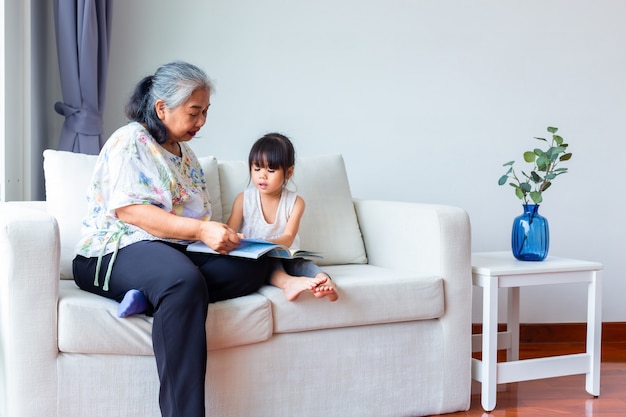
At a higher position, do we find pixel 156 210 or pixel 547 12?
pixel 547 12

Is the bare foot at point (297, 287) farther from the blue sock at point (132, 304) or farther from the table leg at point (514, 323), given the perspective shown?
the table leg at point (514, 323)

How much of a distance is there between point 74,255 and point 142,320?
48 centimetres

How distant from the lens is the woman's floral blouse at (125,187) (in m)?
2.06

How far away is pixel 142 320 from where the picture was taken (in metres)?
1.93

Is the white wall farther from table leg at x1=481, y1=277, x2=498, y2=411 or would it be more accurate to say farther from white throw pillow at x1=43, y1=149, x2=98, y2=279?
table leg at x1=481, y1=277, x2=498, y2=411

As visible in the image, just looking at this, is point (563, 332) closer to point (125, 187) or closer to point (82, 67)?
point (125, 187)

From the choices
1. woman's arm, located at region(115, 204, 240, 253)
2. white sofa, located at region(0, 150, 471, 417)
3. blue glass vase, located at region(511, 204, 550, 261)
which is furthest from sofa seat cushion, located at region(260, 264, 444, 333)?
blue glass vase, located at region(511, 204, 550, 261)

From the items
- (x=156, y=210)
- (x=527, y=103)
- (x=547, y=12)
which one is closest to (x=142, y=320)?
(x=156, y=210)

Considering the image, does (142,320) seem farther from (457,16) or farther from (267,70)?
(457,16)

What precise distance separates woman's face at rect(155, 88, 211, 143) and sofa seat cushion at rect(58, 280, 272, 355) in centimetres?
50

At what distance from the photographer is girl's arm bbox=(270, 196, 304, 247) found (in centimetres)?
241

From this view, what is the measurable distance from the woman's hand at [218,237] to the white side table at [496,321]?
0.86 m

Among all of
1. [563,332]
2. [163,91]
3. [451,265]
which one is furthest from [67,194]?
[563,332]

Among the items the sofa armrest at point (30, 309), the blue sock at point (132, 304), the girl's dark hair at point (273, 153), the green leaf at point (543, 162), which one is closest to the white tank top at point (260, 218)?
the girl's dark hair at point (273, 153)
